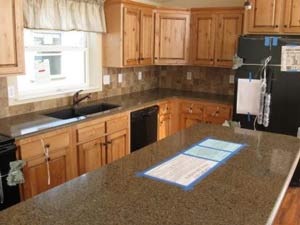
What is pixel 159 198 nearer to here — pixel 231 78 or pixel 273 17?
pixel 273 17

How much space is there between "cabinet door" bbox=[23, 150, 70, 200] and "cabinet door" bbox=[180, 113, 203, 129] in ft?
6.50

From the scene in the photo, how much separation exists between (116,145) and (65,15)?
1496mm

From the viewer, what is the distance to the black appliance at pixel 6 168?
233 centimetres

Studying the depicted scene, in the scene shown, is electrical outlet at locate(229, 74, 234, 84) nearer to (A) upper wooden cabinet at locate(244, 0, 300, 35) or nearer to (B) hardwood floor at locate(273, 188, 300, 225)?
(A) upper wooden cabinet at locate(244, 0, 300, 35)

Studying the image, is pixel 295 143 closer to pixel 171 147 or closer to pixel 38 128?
pixel 171 147

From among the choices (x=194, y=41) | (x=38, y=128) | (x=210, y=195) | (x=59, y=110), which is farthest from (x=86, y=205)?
(x=194, y=41)

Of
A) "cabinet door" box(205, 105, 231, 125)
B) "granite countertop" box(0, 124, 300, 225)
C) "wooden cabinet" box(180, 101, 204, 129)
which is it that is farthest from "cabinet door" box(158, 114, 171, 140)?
"granite countertop" box(0, 124, 300, 225)

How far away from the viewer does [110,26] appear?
3.92 meters

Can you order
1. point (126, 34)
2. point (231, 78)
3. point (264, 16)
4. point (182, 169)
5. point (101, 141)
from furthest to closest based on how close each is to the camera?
point (231, 78) < point (126, 34) < point (264, 16) < point (101, 141) < point (182, 169)

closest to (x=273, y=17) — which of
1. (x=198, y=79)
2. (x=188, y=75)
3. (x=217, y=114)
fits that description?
(x=217, y=114)

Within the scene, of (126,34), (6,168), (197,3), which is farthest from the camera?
(197,3)

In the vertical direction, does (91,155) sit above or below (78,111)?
below

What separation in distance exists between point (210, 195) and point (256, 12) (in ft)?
9.75

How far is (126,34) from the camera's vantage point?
3.92 m
